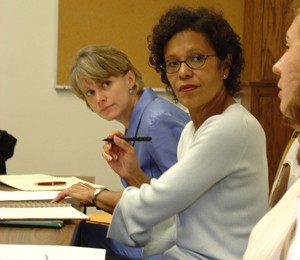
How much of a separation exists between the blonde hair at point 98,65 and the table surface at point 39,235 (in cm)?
91

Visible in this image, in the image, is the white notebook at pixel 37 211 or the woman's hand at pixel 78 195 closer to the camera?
the white notebook at pixel 37 211

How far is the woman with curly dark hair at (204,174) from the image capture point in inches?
61.4

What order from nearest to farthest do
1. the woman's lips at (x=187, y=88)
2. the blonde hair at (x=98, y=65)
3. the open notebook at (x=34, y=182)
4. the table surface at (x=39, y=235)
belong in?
the table surface at (x=39, y=235), the woman's lips at (x=187, y=88), the open notebook at (x=34, y=182), the blonde hair at (x=98, y=65)

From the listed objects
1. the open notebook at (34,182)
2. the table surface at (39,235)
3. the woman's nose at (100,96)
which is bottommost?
the open notebook at (34,182)

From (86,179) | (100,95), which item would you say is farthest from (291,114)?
(86,179)

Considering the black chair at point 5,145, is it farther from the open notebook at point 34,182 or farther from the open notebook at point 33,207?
the open notebook at point 33,207

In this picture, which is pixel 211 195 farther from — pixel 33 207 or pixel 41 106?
pixel 41 106

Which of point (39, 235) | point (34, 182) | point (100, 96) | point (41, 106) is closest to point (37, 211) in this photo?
point (39, 235)

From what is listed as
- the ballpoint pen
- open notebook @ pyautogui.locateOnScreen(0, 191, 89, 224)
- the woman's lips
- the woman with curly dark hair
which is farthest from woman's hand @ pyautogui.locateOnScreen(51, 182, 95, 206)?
the woman's lips

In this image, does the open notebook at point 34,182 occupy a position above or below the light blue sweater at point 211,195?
below

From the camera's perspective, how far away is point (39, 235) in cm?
145

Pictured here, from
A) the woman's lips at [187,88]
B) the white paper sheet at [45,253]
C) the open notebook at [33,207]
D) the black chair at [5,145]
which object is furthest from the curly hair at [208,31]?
the black chair at [5,145]

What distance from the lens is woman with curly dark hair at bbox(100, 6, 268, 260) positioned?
5.12 feet

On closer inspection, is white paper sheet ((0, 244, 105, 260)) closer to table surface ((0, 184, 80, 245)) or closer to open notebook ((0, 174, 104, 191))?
table surface ((0, 184, 80, 245))
